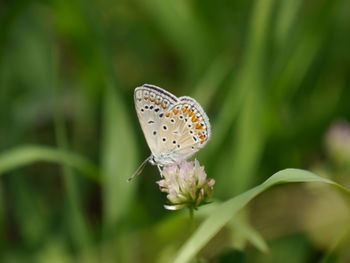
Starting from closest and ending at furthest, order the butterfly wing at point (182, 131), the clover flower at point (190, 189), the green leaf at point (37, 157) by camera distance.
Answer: the clover flower at point (190, 189) < the butterfly wing at point (182, 131) < the green leaf at point (37, 157)

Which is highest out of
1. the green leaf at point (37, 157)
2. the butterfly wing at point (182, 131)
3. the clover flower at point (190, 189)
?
the butterfly wing at point (182, 131)

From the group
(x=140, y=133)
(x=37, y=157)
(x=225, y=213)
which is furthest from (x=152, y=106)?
(x=140, y=133)

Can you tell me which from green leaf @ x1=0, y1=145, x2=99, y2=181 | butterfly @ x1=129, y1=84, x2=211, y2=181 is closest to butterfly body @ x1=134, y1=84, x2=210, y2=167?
butterfly @ x1=129, y1=84, x2=211, y2=181

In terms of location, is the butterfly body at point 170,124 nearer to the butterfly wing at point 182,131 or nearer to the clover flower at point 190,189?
the butterfly wing at point 182,131

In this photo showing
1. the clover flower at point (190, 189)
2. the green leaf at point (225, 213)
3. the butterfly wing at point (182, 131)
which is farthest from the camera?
the butterfly wing at point (182, 131)

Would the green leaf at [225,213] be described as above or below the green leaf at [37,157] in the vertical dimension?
above

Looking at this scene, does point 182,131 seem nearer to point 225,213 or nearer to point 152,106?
point 152,106

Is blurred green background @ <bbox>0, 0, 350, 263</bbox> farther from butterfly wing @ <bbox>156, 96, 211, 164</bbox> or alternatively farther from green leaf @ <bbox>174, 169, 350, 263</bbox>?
green leaf @ <bbox>174, 169, 350, 263</bbox>

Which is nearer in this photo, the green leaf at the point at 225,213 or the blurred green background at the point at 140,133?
the green leaf at the point at 225,213

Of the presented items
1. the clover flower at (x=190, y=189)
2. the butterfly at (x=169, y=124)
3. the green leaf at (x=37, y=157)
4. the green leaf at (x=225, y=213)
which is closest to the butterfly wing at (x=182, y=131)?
the butterfly at (x=169, y=124)

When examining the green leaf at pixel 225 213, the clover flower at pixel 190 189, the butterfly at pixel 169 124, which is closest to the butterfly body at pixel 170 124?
the butterfly at pixel 169 124
